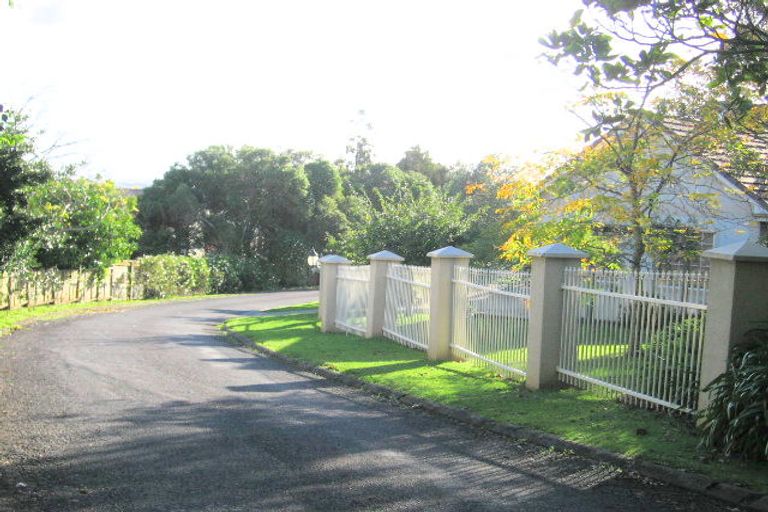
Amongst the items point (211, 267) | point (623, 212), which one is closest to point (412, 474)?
point (623, 212)

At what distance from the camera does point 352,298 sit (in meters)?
16.9

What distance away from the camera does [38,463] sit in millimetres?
6109

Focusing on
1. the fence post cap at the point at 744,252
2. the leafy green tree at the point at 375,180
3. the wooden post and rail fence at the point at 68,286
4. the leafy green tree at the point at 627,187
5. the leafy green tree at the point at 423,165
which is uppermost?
the leafy green tree at the point at 423,165

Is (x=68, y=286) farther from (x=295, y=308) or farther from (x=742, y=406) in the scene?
(x=742, y=406)

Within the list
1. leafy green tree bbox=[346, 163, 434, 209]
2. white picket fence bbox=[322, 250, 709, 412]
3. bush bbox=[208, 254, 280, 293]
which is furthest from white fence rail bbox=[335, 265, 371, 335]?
leafy green tree bbox=[346, 163, 434, 209]

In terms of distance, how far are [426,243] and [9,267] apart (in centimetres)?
1279

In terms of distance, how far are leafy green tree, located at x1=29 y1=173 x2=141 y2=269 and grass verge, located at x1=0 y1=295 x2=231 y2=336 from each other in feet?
5.34

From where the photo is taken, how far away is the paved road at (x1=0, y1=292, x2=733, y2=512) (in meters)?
5.33

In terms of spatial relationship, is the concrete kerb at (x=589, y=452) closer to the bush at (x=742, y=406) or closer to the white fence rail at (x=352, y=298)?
the bush at (x=742, y=406)

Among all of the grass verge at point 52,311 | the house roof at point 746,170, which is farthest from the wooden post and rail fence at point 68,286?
the house roof at point 746,170

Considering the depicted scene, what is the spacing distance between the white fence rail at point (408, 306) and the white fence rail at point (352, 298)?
96 centimetres

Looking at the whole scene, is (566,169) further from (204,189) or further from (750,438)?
(204,189)

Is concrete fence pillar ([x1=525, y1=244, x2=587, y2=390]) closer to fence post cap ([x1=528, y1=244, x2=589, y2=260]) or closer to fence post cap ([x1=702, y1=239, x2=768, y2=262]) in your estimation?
fence post cap ([x1=528, y1=244, x2=589, y2=260])

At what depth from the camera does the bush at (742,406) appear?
6.02 metres
